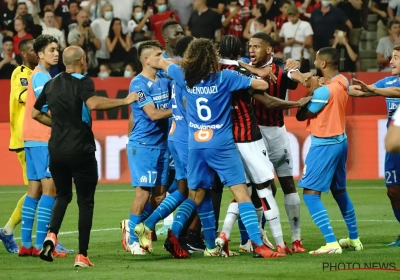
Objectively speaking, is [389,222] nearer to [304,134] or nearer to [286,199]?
[286,199]

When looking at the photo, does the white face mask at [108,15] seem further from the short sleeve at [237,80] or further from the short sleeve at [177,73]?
the short sleeve at [237,80]

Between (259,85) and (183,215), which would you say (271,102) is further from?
(183,215)

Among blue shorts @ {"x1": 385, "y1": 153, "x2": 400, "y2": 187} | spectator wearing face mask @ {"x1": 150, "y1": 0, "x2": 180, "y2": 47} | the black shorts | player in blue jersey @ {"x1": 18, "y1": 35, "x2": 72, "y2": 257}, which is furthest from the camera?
spectator wearing face mask @ {"x1": 150, "y1": 0, "x2": 180, "y2": 47}

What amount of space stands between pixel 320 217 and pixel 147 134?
2176 millimetres

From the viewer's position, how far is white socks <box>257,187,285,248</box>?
9781 millimetres

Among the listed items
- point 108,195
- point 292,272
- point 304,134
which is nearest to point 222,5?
point 304,134

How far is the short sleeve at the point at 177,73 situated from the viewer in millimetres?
9648

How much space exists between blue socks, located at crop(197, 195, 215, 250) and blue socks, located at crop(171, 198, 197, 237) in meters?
0.16

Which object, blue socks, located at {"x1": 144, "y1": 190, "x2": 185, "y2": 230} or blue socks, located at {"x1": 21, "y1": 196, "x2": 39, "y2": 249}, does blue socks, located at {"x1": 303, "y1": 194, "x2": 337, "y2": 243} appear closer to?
blue socks, located at {"x1": 144, "y1": 190, "x2": 185, "y2": 230}

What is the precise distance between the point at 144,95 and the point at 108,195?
276 inches

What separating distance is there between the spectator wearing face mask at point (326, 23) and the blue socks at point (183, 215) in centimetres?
1128

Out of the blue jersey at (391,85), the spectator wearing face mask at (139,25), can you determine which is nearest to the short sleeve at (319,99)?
the blue jersey at (391,85)

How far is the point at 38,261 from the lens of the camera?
32.7 ft

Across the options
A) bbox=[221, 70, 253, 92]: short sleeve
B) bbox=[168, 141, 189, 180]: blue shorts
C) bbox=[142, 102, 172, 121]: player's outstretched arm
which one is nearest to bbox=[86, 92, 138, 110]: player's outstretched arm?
bbox=[221, 70, 253, 92]: short sleeve
